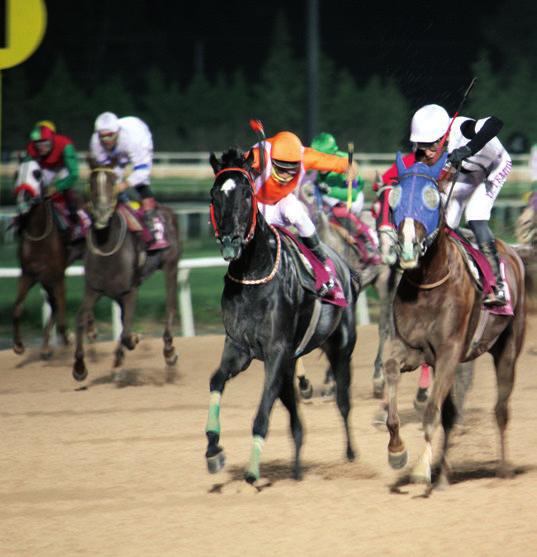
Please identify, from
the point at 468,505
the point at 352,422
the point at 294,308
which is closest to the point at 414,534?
the point at 468,505

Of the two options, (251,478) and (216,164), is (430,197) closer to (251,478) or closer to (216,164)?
(216,164)

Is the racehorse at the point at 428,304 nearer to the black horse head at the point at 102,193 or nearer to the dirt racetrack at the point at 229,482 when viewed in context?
the dirt racetrack at the point at 229,482

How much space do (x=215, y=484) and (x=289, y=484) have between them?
0.37 meters

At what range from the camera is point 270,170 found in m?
6.76

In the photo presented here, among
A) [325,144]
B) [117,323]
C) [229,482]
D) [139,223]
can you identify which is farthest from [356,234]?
[229,482]

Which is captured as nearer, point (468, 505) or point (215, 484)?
point (468, 505)

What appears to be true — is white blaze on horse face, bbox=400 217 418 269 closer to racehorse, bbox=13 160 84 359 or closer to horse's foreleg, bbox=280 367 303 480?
horse's foreleg, bbox=280 367 303 480

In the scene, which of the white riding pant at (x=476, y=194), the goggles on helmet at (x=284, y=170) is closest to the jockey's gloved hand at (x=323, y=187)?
the white riding pant at (x=476, y=194)

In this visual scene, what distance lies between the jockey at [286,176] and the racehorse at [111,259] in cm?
299

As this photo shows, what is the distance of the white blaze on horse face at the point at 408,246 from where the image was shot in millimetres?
5781

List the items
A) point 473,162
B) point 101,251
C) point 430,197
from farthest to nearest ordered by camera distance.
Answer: point 101,251 < point 473,162 < point 430,197

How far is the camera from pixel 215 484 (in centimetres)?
650

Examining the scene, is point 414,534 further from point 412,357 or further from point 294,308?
point 294,308

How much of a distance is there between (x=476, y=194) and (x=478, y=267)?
0.91m
